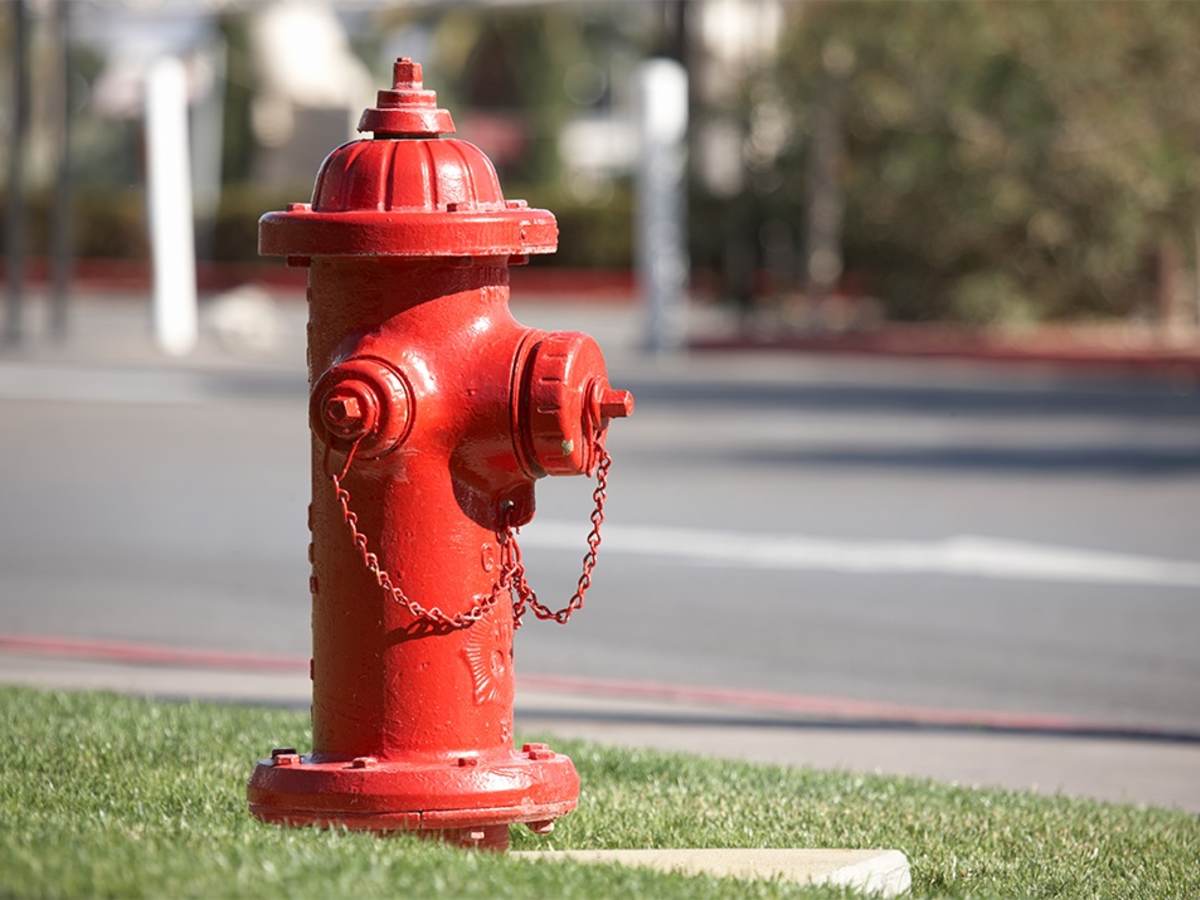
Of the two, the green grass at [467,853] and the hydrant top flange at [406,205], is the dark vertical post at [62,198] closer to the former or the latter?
the green grass at [467,853]

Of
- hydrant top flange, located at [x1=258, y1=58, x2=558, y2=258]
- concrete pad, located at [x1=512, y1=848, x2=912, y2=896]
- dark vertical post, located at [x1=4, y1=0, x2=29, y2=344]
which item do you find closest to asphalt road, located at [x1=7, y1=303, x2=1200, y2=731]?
concrete pad, located at [x1=512, y1=848, x2=912, y2=896]

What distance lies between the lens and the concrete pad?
4648 millimetres

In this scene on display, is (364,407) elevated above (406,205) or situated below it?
below

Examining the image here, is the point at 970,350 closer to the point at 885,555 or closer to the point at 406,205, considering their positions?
the point at 885,555

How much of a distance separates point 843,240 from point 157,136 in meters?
8.14

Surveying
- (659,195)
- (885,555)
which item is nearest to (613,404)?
(885,555)

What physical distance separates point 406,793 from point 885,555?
738 centimetres

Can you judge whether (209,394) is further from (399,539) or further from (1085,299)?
(399,539)

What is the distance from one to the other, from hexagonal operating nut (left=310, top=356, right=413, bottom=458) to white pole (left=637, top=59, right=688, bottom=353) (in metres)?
19.7

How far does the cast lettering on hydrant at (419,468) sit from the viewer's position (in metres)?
4.53

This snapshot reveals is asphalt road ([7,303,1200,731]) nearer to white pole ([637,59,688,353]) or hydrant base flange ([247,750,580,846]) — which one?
white pole ([637,59,688,353])

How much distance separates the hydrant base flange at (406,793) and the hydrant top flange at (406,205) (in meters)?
1.06

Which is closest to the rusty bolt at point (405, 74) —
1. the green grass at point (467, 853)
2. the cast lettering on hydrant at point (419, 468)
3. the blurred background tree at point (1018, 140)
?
the cast lettering on hydrant at point (419, 468)

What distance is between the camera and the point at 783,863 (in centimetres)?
473
